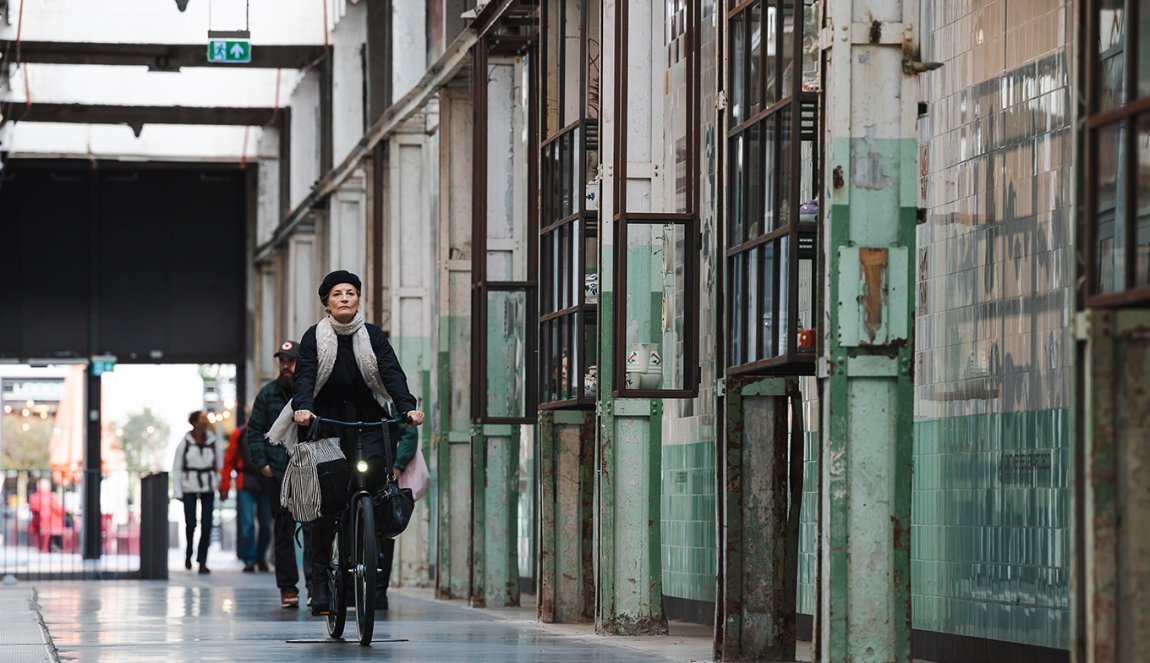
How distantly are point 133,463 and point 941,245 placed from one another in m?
75.4

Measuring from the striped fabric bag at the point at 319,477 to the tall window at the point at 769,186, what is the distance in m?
2.18

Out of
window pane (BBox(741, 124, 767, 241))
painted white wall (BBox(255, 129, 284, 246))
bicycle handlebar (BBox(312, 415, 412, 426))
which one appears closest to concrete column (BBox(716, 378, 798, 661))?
window pane (BBox(741, 124, 767, 241))

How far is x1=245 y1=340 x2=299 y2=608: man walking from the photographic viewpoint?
14125 millimetres

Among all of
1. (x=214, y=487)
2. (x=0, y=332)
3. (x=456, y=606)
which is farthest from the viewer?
(x=0, y=332)

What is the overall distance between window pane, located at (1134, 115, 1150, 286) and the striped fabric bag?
5.36m

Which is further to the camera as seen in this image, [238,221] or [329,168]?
[238,221]

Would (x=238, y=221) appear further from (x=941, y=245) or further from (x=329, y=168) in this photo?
(x=941, y=245)

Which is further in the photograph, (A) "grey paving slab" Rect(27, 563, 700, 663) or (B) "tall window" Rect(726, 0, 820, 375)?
(A) "grey paving slab" Rect(27, 563, 700, 663)

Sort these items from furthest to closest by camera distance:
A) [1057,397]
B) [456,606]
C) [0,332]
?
1. [0,332]
2. [456,606]
3. [1057,397]

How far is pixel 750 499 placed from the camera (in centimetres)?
952

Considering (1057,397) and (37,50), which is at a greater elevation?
(37,50)

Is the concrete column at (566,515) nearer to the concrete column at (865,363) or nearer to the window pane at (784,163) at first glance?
the window pane at (784,163)

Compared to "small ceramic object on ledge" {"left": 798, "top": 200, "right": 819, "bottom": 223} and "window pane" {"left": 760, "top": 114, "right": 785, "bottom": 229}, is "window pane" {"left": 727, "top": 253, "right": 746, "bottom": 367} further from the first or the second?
"small ceramic object on ledge" {"left": 798, "top": 200, "right": 819, "bottom": 223}

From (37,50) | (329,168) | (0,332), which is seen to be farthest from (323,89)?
(0,332)
